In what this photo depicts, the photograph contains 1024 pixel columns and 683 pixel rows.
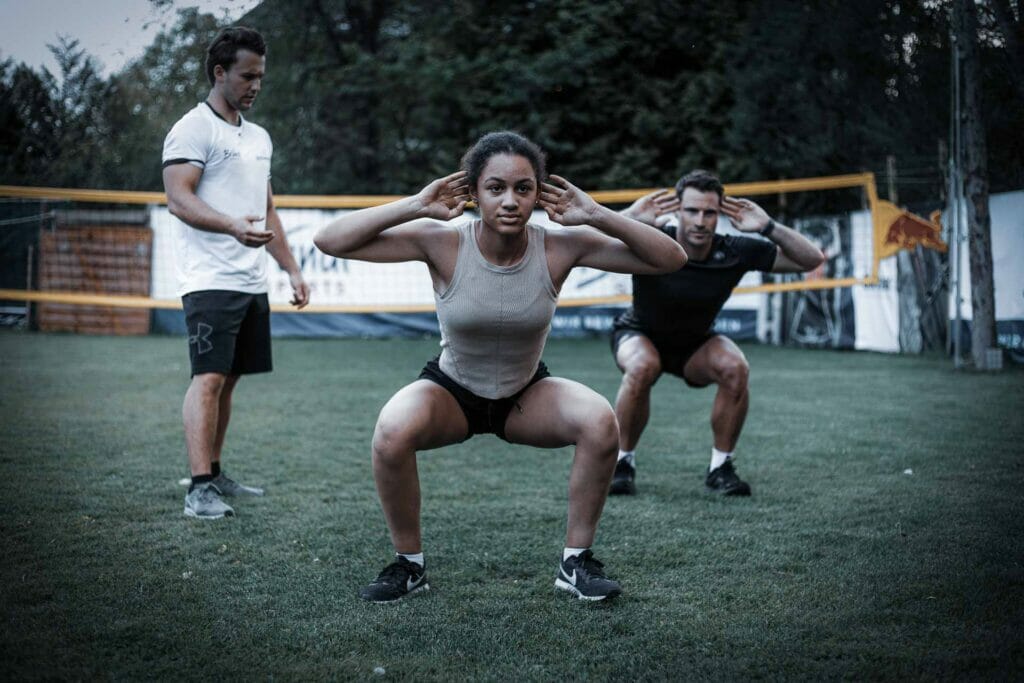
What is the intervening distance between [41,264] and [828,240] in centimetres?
1375

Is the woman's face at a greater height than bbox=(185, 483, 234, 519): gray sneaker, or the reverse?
the woman's face

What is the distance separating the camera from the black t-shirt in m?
5.43

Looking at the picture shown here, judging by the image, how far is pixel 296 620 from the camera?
10.3 feet

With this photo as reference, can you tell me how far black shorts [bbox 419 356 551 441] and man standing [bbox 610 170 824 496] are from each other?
1.67 m

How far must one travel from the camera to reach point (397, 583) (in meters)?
3.39

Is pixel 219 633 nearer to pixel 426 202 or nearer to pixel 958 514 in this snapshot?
pixel 426 202

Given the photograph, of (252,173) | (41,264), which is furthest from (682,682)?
(41,264)

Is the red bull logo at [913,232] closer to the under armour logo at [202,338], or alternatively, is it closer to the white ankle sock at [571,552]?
the under armour logo at [202,338]

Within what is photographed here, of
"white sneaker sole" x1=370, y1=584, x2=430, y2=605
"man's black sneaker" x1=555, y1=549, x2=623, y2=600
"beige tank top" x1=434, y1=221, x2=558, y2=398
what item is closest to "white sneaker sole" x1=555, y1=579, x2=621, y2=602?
"man's black sneaker" x1=555, y1=549, x2=623, y2=600

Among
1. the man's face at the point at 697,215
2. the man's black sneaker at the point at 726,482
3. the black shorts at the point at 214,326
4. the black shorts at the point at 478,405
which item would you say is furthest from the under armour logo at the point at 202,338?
the man's black sneaker at the point at 726,482

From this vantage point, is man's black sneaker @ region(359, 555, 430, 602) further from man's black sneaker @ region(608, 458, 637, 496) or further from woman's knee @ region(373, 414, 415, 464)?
man's black sneaker @ region(608, 458, 637, 496)

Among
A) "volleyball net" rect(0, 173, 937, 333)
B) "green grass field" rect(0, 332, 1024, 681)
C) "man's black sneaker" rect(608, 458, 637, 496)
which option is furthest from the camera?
"volleyball net" rect(0, 173, 937, 333)

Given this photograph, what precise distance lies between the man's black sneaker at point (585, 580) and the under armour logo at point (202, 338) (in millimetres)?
2270

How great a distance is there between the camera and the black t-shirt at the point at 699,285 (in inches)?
214
